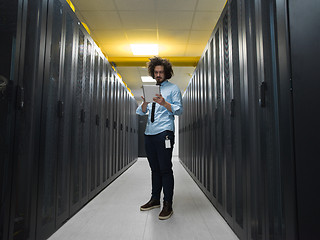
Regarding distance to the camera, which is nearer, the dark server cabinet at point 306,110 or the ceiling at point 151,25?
the dark server cabinet at point 306,110

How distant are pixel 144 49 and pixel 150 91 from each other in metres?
3.86

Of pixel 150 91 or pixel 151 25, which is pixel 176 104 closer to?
pixel 150 91

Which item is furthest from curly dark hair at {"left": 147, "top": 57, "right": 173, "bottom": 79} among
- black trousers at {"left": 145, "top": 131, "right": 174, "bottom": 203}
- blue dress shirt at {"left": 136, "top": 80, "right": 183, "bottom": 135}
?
black trousers at {"left": 145, "top": 131, "right": 174, "bottom": 203}

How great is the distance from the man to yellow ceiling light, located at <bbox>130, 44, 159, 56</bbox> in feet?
10.5

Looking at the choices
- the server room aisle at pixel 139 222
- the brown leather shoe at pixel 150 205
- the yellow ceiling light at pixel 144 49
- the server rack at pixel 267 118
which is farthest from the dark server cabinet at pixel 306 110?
the yellow ceiling light at pixel 144 49

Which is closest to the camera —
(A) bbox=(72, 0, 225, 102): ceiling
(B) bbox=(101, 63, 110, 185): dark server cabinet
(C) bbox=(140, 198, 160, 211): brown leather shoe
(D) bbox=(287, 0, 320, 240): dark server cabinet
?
(D) bbox=(287, 0, 320, 240): dark server cabinet

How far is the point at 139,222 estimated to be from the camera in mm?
2012

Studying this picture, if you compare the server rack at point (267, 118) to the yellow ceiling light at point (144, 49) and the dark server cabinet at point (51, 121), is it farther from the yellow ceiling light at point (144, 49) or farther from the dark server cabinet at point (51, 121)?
the yellow ceiling light at point (144, 49)

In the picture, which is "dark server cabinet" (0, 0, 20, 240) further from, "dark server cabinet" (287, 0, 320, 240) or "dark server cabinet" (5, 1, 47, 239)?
"dark server cabinet" (287, 0, 320, 240)

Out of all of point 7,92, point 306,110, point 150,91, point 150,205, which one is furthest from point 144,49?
point 306,110

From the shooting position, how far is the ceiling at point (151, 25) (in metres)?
3.82

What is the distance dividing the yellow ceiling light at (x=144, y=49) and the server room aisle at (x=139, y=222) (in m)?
3.70

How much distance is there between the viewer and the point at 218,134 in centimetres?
241

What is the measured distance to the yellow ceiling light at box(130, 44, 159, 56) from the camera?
5.43 meters
